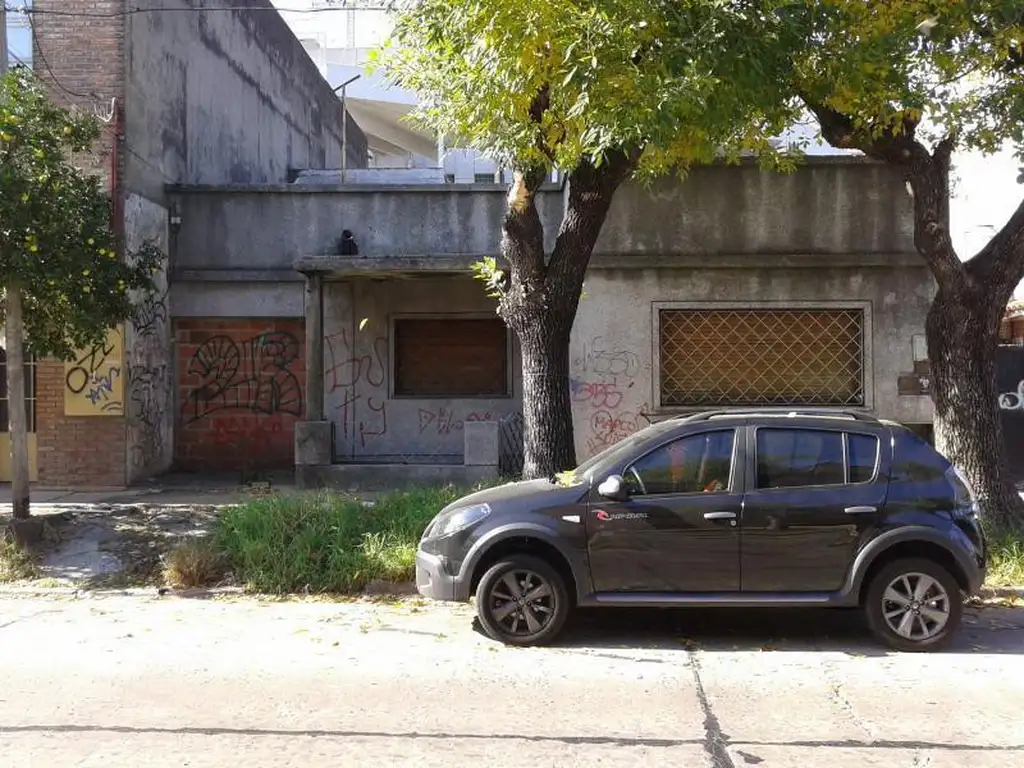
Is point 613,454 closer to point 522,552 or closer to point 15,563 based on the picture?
point 522,552

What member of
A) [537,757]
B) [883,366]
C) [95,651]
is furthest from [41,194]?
[883,366]

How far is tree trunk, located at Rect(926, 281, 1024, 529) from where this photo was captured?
8.66 metres

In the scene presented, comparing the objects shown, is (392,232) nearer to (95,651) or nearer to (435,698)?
(95,651)

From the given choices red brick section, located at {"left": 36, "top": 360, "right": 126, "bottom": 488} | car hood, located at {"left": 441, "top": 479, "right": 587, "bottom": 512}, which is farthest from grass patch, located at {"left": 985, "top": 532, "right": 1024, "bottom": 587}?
red brick section, located at {"left": 36, "top": 360, "right": 126, "bottom": 488}

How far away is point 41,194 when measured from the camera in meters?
8.84

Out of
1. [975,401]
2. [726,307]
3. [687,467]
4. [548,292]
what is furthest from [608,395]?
[687,467]

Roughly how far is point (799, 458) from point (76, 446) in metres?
9.95

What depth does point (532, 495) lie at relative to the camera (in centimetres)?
643

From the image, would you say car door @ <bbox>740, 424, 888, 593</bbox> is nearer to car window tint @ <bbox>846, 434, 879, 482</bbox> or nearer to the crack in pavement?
car window tint @ <bbox>846, 434, 879, 482</bbox>

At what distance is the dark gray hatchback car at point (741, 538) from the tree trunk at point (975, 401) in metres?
2.64

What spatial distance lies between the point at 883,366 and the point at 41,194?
9.70 meters

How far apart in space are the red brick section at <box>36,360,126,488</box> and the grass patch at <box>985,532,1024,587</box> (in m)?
10.3

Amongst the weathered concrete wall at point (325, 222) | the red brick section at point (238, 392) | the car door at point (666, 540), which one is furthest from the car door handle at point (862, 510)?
the red brick section at point (238, 392)

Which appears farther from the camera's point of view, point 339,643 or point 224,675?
point 339,643
